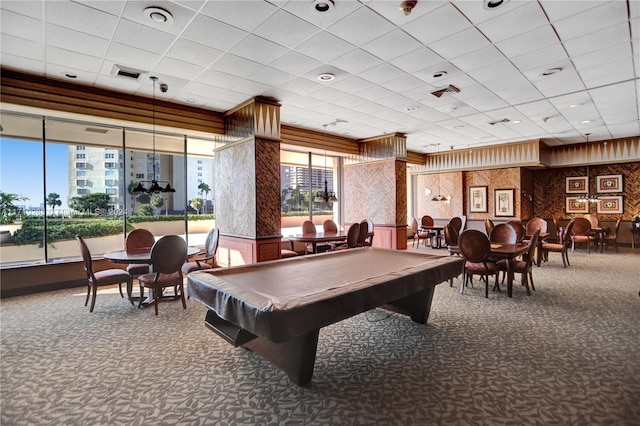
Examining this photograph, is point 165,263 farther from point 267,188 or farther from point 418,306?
point 418,306

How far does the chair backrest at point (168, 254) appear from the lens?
4.12 metres

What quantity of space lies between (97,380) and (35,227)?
455 centimetres

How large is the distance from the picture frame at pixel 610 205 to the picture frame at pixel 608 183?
240 millimetres

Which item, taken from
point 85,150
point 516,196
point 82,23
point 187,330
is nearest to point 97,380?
point 187,330

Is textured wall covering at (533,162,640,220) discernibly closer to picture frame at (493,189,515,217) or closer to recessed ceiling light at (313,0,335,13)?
picture frame at (493,189,515,217)

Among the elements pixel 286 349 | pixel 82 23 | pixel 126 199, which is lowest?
pixel 286 349

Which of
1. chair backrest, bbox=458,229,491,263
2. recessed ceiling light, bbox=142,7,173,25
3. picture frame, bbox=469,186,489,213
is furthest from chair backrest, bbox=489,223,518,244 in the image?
recessed ceiling light, bbox=142,7,173,25

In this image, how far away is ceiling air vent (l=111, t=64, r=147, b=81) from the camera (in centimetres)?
442

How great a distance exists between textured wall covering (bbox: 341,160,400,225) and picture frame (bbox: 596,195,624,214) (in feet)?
23.0

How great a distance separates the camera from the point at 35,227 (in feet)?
18.6

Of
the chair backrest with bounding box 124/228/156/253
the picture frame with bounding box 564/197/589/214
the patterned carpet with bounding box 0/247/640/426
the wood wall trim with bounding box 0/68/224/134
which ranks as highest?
the wood wall trim with bounding box 0/68/224/134

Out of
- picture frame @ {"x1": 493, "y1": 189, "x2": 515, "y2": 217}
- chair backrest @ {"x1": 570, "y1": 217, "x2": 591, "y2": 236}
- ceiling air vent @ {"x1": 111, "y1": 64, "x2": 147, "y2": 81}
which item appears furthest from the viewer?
picture frame @ {"x1": 493, "y1": 189, "x2": 515, "y2": 217}

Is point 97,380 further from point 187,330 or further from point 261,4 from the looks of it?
point 261,4

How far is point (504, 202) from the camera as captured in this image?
10.5m
